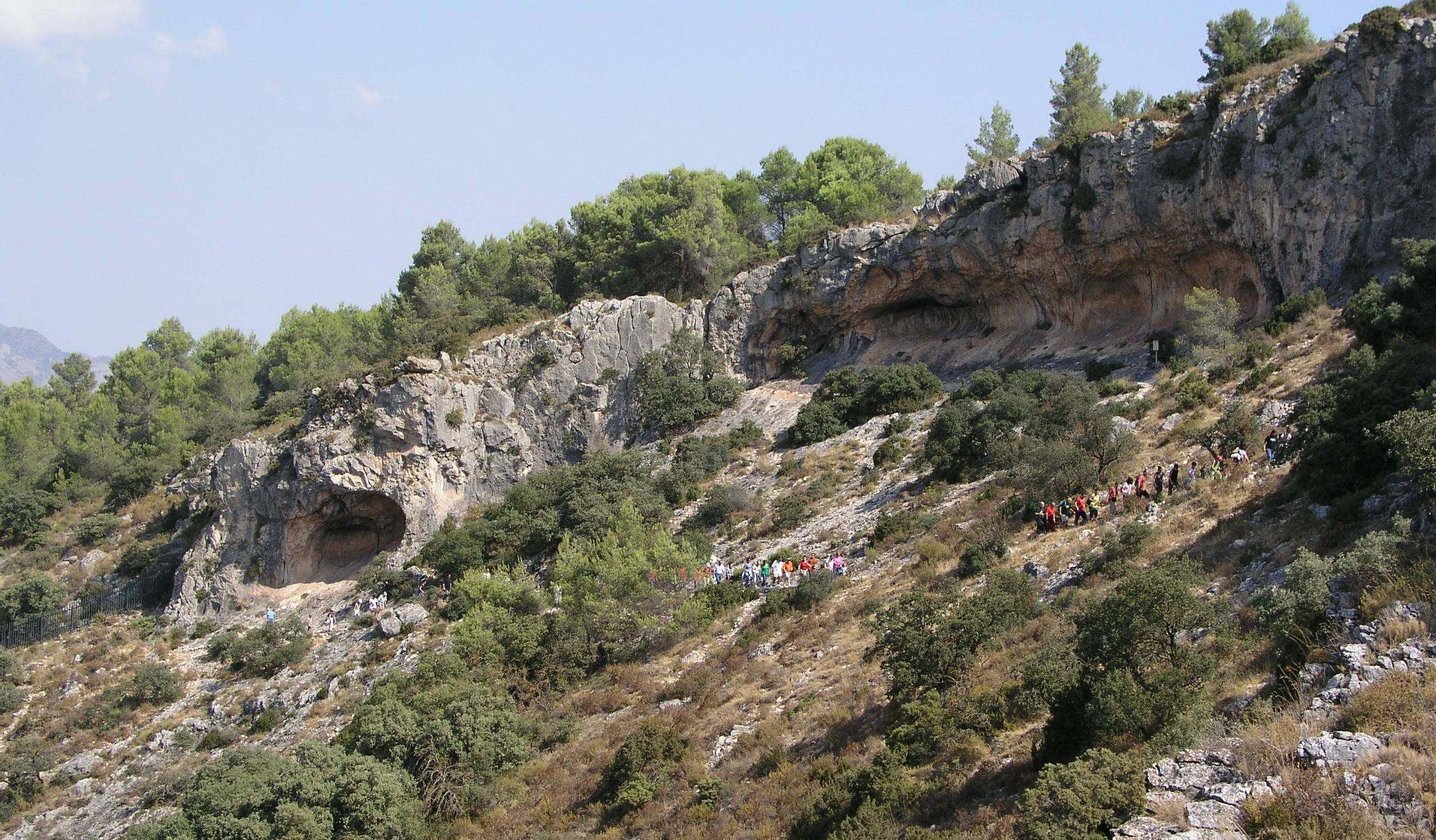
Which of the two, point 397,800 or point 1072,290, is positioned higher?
point 1072,290

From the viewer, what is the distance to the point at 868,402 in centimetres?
4425

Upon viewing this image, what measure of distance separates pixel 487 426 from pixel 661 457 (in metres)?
9.30

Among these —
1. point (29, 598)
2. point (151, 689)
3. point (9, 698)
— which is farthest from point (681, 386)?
point (29, 598)

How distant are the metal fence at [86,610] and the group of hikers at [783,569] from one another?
31769mm

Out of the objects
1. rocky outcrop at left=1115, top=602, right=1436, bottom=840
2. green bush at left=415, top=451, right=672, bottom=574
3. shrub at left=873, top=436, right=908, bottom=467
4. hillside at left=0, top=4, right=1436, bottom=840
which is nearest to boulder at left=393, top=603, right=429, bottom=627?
hillside at left=0, top=4, right=1436, bottom=840

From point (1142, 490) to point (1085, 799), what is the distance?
49.3 feet

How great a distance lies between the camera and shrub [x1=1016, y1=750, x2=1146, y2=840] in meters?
11.3

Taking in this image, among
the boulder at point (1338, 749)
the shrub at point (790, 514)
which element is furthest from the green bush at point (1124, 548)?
the shrub at point (790, 514)

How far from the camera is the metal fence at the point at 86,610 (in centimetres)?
4591

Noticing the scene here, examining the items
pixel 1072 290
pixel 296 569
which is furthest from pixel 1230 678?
pixel 296 569

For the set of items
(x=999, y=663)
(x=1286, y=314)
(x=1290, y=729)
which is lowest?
(x=999, y=663)

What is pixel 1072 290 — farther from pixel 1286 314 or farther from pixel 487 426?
pixel 487 426

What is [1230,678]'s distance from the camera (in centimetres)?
1480

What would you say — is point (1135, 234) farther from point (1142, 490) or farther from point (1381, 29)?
point (1142, 490)
